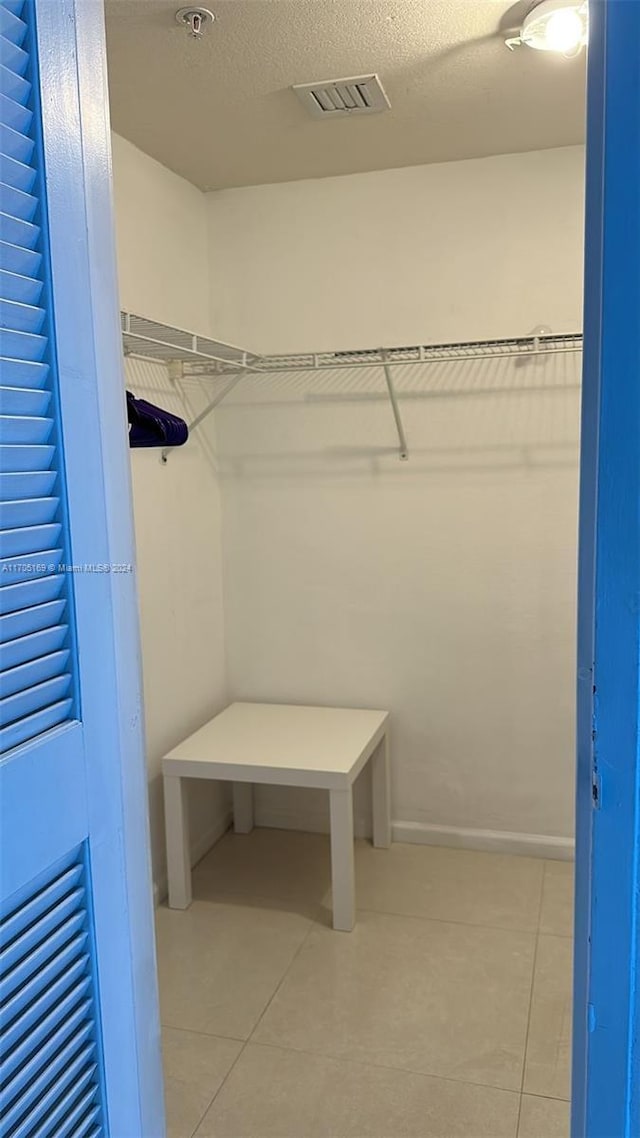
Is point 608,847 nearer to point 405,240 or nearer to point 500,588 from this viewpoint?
point 500,588

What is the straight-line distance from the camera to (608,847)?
88 cm

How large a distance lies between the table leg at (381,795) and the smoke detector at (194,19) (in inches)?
85.7

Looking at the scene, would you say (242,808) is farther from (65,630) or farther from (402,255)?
(65,630)

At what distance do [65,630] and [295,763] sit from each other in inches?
66.5

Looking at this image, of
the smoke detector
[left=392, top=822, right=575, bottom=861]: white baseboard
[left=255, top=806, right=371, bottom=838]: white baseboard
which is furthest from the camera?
[left=255, top=806, right=371, bottom=838]: white baseboard

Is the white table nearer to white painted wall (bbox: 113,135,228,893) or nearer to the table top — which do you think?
the table top

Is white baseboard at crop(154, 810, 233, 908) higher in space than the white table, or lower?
lower

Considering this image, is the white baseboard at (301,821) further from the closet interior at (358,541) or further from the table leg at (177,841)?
the table leg at (177,841)

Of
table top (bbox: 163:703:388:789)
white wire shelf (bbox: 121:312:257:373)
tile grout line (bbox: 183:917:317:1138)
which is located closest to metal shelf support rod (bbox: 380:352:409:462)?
white wire shelf (bbox: 121:312:257:373)

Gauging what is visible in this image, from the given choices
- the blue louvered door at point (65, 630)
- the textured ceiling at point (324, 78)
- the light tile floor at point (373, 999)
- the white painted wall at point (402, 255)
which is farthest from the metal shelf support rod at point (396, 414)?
the blue louvered door at point (65, 630)

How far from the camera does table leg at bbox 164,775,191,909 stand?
266 centimetres

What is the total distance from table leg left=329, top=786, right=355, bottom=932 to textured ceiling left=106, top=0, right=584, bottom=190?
75.5 inches

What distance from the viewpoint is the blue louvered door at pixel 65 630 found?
0.90 metres

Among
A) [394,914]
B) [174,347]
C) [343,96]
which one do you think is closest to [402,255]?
[343,96]
